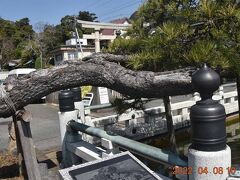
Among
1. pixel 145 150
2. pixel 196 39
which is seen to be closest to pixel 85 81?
pixel 145 150

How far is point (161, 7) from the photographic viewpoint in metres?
4.41

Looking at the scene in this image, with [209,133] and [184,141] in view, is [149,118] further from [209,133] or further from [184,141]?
[209,133]

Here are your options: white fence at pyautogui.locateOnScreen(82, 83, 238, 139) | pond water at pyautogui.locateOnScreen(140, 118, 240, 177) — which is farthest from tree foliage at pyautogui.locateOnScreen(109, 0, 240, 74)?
pond water at pyautogui.locateOnScreen(140, 118, 240, 177)

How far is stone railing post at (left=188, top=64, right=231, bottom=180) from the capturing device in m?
2.08

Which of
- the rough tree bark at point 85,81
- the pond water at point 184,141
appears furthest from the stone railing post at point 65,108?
the pond water at point 184,141

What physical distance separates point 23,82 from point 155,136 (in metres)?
4.16

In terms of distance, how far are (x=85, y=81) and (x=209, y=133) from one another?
2103 millimetres

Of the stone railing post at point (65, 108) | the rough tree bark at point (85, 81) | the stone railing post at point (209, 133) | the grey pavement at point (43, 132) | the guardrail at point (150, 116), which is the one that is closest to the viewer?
the stone railing post at point (209, 133)

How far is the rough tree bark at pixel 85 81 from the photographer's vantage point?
346cm

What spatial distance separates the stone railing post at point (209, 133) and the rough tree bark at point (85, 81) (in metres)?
1.15

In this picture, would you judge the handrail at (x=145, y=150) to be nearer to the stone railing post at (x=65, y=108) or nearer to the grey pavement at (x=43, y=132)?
the stone railing post at (x=65, y=108)

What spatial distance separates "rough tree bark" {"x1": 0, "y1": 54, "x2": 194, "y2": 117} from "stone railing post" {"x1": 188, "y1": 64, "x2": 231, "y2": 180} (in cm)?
115

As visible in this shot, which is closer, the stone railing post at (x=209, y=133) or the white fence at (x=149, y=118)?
the stone railing post at (x=209, y=133)

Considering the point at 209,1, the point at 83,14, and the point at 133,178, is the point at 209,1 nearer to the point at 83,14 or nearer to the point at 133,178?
the point at 133,178
